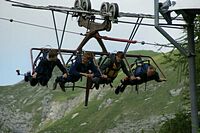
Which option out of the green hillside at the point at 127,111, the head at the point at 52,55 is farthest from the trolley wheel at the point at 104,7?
the green hillside at the point at 127,111

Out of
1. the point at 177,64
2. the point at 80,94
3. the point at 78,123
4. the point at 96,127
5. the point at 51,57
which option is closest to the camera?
the point at 51,57

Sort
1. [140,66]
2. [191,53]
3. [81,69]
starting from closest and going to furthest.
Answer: [191,53], [81,69], [140,66]

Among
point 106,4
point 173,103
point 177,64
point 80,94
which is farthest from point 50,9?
point 80,94

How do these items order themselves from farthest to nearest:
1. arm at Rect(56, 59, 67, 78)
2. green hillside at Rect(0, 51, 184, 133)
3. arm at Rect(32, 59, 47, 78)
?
green hillside at Rect(0, 51, 184, 133)
arm at Rect(32, 59, 47, 78)
arm at Rect(56, 59, 67, 78)

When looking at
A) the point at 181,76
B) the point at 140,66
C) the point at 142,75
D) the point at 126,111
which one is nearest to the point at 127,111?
the point at 126,111

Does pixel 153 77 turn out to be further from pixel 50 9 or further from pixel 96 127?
pixel 96 127

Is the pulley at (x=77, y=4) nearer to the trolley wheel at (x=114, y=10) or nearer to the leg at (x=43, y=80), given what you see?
the trolley wheel at (x=114, y=10)

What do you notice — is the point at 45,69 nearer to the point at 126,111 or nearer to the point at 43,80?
the point at 43,80

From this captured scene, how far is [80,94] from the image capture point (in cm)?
18900

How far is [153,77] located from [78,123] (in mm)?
121082

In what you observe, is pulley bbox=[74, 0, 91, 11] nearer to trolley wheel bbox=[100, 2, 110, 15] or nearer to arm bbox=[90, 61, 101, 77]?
trolley wheel bbox=[100, 2, 110, 15]

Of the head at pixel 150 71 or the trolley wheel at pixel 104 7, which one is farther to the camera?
the head at pixel 150 71

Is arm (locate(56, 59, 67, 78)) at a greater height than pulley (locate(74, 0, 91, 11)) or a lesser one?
lesser

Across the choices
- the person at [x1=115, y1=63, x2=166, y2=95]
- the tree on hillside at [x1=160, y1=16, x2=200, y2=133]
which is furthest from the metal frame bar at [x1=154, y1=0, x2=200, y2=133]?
the tree on hillside at [x1=160, y1=16, x2=200, y2=133]
